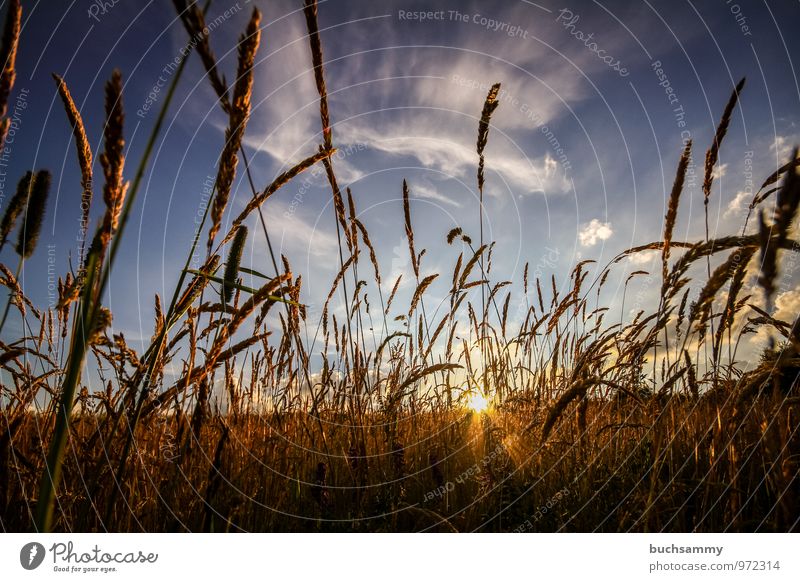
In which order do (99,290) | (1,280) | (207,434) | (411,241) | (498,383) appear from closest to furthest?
(99,290)
(1,280)
(207,434)
(411,241)
(498,383)

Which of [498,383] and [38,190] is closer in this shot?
[38,190]

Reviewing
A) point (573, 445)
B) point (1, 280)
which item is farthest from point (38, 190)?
point (573, 445)

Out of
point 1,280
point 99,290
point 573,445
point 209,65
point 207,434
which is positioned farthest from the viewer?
point 207,434

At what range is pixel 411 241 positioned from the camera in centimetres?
255

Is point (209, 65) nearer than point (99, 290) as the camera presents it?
No

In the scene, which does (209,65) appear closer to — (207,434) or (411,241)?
(411,241)
